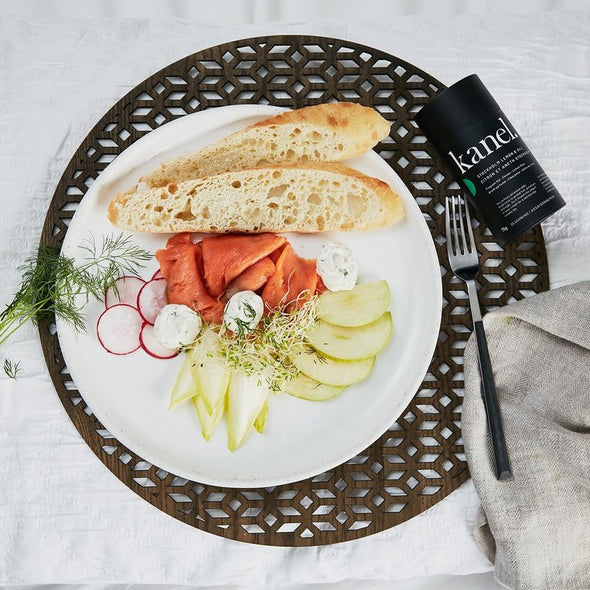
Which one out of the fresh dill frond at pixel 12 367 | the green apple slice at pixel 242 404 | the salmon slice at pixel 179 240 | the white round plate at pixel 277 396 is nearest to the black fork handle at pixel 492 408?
the white round plate at pixel 277 396

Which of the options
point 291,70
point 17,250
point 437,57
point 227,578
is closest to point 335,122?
point 291,70

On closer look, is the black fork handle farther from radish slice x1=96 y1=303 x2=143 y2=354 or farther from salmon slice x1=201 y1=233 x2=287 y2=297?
radish slice x1=96 y1=303 x2=143 y2=354

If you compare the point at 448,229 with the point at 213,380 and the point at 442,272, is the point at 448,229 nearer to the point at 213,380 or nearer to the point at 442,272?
the point at 442,272

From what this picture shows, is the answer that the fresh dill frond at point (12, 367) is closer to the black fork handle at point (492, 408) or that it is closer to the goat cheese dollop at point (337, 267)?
the goat cheese dollop at point (337, 267)

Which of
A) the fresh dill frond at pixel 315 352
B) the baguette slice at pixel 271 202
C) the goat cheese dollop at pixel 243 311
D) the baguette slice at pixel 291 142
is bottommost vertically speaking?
the fresh dill frond at pixel 315 352

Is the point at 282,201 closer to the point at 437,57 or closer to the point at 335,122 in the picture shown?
the point at 335,122

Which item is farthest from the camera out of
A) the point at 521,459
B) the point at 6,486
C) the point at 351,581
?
the point at 351,581
